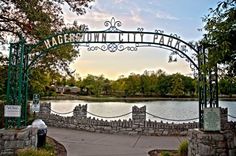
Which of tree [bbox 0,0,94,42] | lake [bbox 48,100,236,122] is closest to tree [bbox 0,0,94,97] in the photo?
tree [bbox 0,0,94,42]

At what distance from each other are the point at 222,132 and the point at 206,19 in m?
2.37

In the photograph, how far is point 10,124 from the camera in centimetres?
769

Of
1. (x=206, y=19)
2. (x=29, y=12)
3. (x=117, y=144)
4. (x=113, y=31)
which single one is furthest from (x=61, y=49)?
(x=206, y=19)

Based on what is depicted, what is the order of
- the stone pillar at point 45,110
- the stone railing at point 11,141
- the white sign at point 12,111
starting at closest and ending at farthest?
the stone railing at point 11,141, the white sign at point 12,111, the stone pillar at point 45,110

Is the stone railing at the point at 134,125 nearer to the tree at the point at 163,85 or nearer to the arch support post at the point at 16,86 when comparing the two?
the arch support post at the point at 16,86

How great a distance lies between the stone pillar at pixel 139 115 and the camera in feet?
40.2

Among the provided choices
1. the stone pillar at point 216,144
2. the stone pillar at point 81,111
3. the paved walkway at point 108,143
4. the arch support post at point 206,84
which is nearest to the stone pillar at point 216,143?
the stone pillar at point 216,144

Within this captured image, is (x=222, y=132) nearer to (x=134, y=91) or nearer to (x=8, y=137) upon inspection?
(x=8, y=137)

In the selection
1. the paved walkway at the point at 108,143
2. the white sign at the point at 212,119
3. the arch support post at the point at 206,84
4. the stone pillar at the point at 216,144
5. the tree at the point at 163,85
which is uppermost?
the tree at the point at 163,85

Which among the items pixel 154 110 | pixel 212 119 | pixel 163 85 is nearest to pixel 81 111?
pixel 212 119

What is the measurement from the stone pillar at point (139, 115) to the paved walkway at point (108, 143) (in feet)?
2.38

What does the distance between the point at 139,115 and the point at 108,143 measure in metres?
2.52

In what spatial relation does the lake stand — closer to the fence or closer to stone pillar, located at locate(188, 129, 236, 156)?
the fence

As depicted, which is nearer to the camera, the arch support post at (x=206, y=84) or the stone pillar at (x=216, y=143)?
the stone pillar at (x=216, y=143)
